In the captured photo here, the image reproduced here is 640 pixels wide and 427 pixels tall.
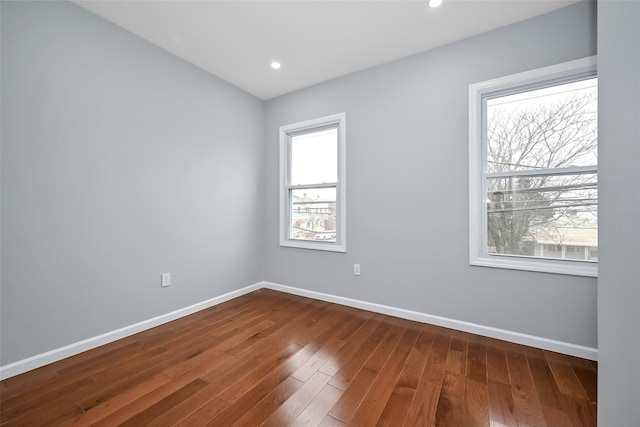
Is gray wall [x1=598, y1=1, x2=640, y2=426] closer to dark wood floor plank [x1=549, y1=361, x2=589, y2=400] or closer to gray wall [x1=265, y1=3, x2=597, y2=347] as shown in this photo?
dark wood floor plank [x1=549, y1=361, x2=589, y2=400]

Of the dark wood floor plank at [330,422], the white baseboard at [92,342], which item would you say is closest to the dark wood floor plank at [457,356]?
the dark wood floor plank at [330,422]

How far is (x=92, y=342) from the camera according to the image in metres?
2.03

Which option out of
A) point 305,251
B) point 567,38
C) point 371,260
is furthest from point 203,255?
point 567,38

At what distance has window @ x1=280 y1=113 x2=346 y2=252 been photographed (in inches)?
121

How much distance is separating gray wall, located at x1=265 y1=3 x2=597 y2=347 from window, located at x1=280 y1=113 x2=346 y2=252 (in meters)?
0.13

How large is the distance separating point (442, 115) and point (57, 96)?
10.5ft

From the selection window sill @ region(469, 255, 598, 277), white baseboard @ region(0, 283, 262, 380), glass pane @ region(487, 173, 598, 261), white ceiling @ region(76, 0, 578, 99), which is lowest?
white baseboard @ region(0, 283, 262, 380)

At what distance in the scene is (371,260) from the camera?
2.81 metres

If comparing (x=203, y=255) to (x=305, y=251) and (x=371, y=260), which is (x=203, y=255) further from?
(x=371, y=260)

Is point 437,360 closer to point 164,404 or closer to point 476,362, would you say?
point 476,362

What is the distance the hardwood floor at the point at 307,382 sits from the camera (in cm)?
136

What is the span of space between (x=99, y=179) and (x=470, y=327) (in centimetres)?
348

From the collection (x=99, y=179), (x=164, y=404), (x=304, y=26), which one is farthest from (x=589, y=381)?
(x=99, y=179)

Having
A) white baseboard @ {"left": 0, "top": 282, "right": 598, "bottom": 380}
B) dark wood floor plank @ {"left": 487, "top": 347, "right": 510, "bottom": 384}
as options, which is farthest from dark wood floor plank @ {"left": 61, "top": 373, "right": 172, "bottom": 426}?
dark wood floor plank @ {"left": 487, "top": 347, "right": 510, "bottom": 384}
